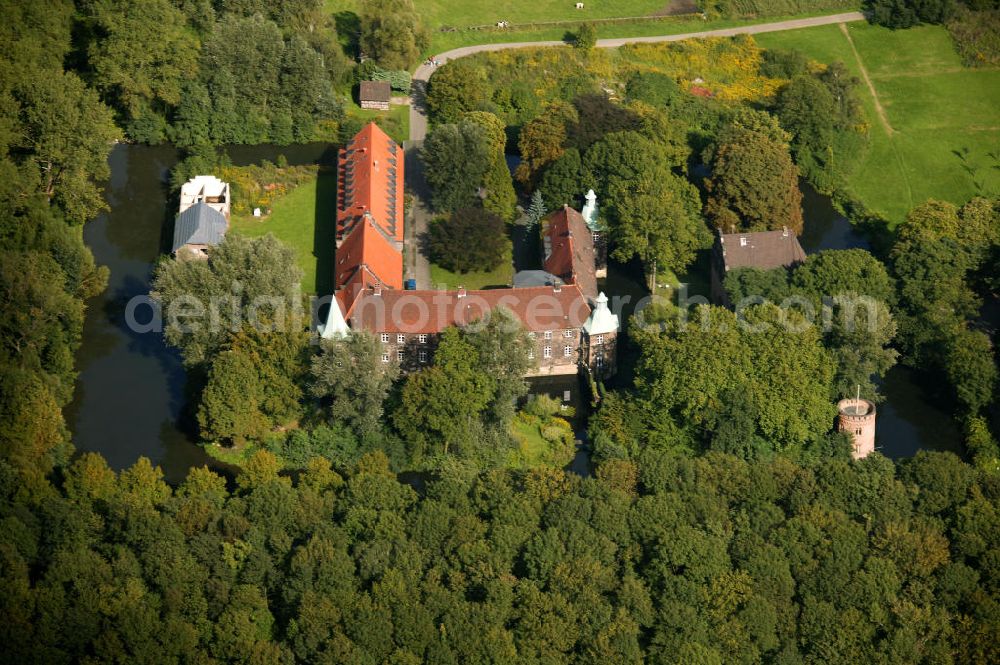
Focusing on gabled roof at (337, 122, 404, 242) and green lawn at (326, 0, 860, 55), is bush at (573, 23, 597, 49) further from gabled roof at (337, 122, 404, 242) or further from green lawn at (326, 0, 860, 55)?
gabled roof at (337, 122, 404, 242)

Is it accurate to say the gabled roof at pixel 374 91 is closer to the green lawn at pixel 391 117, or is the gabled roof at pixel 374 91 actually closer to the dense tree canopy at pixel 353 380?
the green lawn at pixel 391 117

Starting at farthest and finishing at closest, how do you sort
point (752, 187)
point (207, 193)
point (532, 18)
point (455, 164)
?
1. point (532, 18)
2. point (207, 193)
3. point (455, 164)
4. point (752, 187)

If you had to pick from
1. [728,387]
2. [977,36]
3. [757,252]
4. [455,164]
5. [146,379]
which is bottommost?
[146,379]

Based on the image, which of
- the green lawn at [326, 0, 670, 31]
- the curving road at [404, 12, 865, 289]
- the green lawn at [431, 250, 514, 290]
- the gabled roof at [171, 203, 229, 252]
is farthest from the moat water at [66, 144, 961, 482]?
the green lawn at [326, 0, 670, 31]

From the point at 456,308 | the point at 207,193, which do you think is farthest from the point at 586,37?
the point at 456,308

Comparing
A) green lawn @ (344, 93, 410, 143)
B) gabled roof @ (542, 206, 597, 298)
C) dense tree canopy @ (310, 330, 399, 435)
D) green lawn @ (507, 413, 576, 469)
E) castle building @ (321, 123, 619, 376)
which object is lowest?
green lawn @ (507, 413, 576, 469)

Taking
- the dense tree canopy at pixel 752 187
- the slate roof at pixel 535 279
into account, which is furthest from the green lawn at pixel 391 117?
the dense tree canopy at pixel 752 187

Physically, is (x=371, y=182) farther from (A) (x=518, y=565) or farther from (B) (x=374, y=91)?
(A) (x=518, y=565)
